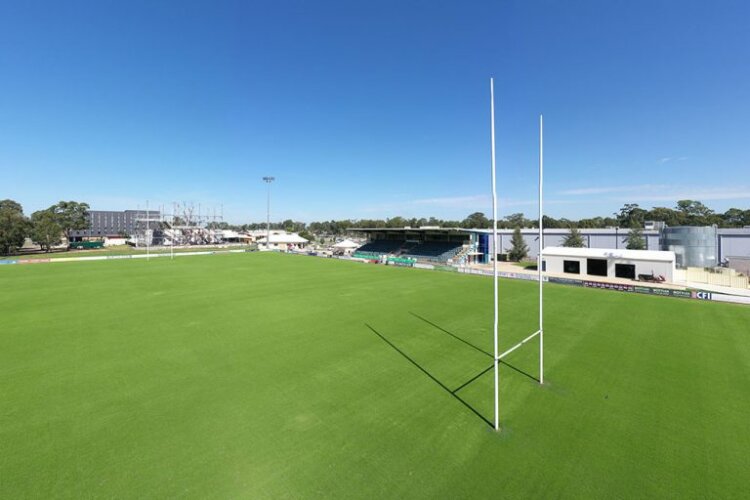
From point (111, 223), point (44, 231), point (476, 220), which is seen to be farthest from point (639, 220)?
point (111, 223)

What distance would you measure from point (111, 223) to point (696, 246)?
5993 inches

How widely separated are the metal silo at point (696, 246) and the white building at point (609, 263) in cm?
1063

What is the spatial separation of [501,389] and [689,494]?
393 cm

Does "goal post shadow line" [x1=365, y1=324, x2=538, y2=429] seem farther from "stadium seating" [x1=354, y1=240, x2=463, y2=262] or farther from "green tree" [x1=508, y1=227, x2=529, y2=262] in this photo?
"green tree" [x1=508, y1=227, x2=529, y2=262]

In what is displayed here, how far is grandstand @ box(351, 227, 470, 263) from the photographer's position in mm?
44781

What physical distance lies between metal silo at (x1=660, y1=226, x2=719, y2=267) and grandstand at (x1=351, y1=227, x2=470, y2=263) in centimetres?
2347

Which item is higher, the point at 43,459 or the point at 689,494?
the point at 43,459

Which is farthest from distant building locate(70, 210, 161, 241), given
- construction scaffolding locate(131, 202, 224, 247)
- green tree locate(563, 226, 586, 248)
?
green tree locate(563, 226, 586, 248)

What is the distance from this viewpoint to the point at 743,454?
6336 mm

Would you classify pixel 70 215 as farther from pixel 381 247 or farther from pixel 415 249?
pixel 415 249

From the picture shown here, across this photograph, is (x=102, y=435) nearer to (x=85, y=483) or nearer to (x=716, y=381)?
(x=85, y=483)

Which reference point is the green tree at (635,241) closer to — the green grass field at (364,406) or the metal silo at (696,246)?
the metal silo at (696,246)

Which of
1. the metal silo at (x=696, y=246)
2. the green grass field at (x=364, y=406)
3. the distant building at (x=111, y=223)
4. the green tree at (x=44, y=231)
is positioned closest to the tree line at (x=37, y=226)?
the green tree at (x=44, y=231)

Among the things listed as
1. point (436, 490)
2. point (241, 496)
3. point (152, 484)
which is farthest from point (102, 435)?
point (436, 490)
